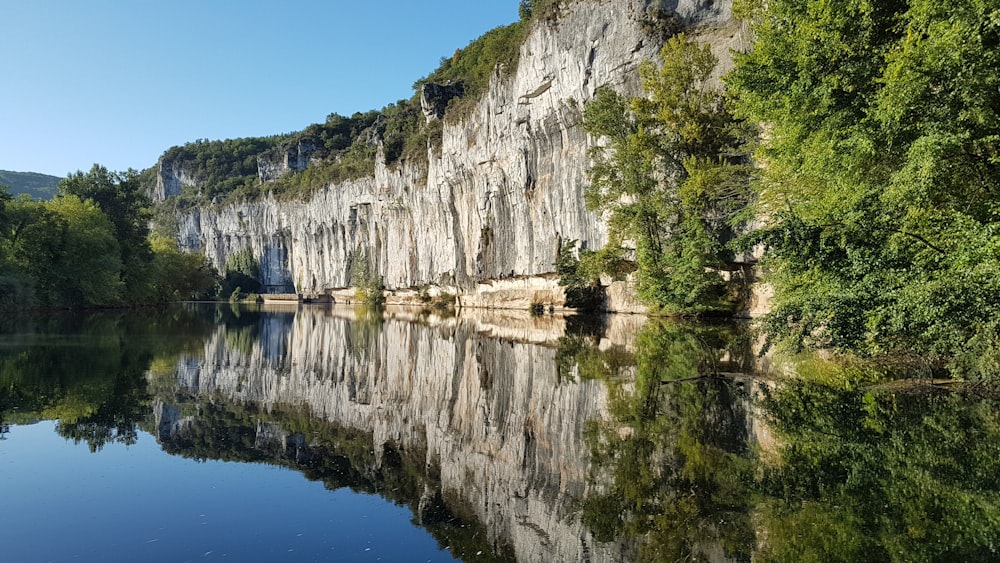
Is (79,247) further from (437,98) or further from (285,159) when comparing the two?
(285,159)

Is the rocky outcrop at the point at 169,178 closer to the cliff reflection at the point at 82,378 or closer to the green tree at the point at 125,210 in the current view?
the green tree at the point at 125,210

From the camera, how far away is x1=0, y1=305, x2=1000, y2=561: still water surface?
4.95 meters

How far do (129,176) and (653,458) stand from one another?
56584 millimetres

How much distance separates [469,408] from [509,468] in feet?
11.8

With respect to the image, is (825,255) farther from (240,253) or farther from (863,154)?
(240,253)

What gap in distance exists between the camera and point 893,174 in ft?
29.7

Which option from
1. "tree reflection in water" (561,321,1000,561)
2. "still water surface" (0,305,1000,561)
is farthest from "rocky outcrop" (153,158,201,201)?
"tree reflection in water" (561,321,1000,561)

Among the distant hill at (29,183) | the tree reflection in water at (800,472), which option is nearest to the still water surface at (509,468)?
the tree reflection in water at (800,472)

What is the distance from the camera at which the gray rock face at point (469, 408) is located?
5895mm

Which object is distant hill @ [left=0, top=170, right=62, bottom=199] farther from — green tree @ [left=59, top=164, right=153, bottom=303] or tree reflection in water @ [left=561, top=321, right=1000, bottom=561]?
tree reflection in water @ [left=561, top=321, right=1000, bottom=561]

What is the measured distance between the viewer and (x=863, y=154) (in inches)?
388

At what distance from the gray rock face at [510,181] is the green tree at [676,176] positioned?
13.1 feet

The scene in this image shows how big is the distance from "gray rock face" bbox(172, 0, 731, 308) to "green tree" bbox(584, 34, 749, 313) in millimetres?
4000

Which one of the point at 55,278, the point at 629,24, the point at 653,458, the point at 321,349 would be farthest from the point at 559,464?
the point at 55,278
